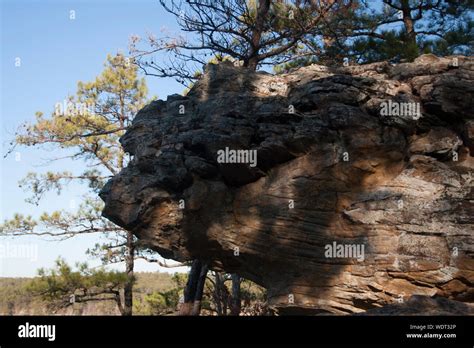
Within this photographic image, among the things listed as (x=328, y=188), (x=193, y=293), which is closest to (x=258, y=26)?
(x=328, y=188)

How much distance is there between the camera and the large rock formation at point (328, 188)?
9.73 metres

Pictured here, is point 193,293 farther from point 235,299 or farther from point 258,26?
point 258,26

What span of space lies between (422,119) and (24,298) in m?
14.4

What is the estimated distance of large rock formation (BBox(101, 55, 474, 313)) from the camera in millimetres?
9734

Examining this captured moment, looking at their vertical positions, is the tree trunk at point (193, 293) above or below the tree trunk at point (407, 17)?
below

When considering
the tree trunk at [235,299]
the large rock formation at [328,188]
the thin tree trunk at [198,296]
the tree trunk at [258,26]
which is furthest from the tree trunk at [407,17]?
the tree trunk at [235,299]

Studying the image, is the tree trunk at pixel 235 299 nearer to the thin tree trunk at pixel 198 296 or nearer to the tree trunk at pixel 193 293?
the thin tree trunk at pixel 198 296

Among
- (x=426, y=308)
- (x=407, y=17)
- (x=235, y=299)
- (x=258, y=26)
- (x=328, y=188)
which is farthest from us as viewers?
(x=235, y=299)

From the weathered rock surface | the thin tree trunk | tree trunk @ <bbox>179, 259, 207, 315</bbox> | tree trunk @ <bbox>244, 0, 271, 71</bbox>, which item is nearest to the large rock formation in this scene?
the weathered rock surface

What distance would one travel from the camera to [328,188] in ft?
34.1

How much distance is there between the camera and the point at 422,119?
10406mm

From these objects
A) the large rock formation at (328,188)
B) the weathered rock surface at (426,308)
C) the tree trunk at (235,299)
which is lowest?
the tree trunk at (235,299)
